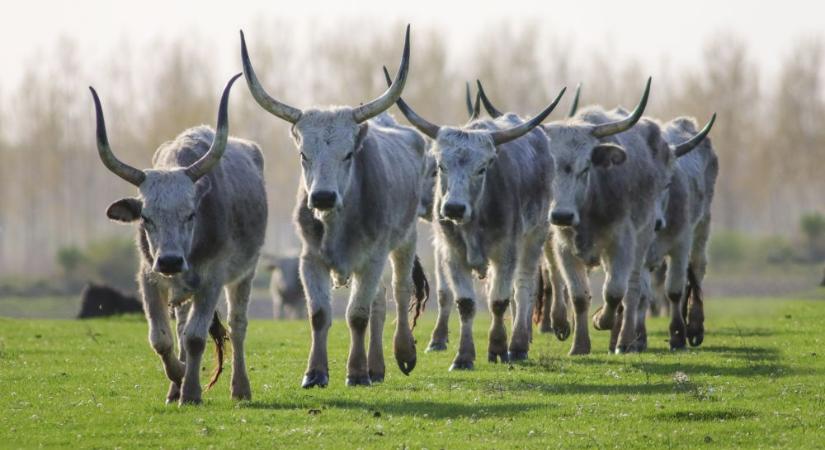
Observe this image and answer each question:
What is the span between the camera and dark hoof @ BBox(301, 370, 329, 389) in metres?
12.6

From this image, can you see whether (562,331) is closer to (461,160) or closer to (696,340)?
(696,340)

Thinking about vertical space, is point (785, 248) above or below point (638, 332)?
above

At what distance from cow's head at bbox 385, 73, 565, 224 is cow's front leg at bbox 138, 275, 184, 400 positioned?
10.5ft

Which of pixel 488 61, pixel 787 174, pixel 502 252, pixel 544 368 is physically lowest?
pixel 544 368

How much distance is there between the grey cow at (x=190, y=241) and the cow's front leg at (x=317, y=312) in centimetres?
57

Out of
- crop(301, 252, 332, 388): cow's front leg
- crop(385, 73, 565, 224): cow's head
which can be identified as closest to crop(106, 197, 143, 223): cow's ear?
crop(301, 252, 332, 388): cow's front leg

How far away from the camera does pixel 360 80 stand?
258 feet

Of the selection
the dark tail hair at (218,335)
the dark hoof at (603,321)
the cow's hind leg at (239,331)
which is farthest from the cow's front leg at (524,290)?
the dark tail hair at (218,335)

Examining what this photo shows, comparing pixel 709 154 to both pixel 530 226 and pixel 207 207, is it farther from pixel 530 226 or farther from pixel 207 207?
pixel 207 207

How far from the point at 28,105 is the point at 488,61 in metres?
26.2

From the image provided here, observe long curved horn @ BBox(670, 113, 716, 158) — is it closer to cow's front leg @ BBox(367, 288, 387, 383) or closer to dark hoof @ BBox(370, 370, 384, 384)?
cow's front leg @ BBox(367, 288, 387, 383)

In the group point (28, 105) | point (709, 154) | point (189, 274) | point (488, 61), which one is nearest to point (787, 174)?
point (488, 61)

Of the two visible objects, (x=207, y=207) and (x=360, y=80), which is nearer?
(x=207, y=207)

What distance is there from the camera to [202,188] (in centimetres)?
1163
